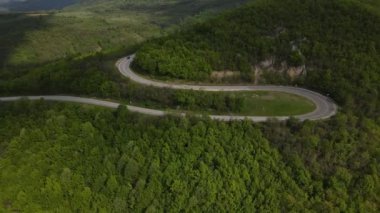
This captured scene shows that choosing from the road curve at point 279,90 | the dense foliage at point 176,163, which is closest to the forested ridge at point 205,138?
the dense foliage at point 176,163

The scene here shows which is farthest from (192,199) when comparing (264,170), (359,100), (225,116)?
(359,100)

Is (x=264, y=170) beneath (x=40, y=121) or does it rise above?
beneath

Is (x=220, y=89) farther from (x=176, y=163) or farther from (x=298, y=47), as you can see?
(x=176, y=163)

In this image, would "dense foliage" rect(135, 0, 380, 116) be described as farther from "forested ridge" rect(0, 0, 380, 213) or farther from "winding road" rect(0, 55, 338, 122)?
"winding road" rect(0, 55, 338, 122)

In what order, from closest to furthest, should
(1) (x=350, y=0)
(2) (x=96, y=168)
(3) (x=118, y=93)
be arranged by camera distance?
(2) (x=96, y=168) → (3) (x=118, y=93) → (1) (x=350, y=0)

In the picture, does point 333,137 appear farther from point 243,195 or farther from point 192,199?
point 192,199

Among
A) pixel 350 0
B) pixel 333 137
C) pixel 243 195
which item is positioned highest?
pixel 350 0

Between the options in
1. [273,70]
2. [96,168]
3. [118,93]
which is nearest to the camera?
[96,168]

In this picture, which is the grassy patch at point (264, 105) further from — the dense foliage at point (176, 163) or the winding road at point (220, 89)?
the dense foliage at point (176, 163)
